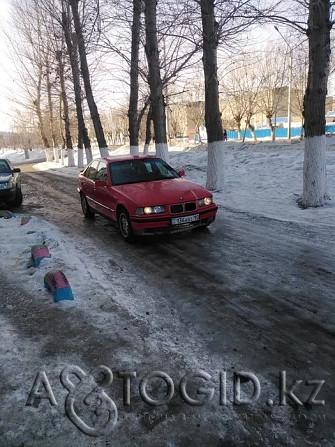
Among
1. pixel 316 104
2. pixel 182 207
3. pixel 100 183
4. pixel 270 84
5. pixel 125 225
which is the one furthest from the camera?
pixel 270 84

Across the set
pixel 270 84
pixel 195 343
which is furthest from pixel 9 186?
pixel 270 84

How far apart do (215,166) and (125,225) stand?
18.6 feet

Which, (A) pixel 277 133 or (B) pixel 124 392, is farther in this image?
(A) pixel 277 133

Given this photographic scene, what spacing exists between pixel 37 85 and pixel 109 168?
103 ft

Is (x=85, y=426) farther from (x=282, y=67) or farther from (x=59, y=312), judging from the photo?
(x=282, y=67)

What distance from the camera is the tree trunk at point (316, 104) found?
7570 mm

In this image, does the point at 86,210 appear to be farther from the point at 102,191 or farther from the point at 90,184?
the point at 102,191

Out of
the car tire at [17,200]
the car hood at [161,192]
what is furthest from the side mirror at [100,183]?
the car tire at [17,200]

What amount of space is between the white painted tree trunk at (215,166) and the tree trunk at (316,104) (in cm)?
341

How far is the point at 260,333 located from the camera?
128 inches

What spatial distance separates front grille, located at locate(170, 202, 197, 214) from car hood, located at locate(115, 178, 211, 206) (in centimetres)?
7

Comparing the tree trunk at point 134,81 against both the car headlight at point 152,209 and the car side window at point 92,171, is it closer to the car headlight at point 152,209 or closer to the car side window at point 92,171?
the car side window at point 92,171

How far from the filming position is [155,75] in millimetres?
13000

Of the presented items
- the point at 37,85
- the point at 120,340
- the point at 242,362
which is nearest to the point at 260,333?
the point at 242,362
